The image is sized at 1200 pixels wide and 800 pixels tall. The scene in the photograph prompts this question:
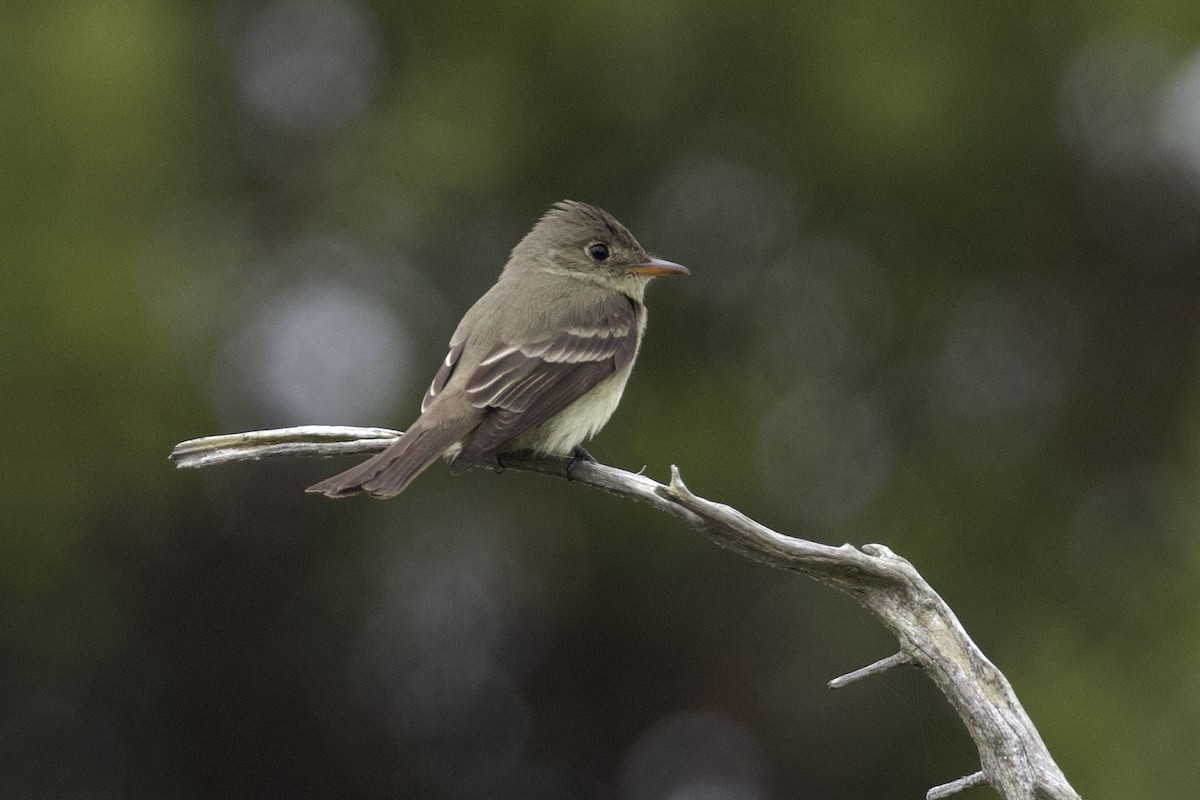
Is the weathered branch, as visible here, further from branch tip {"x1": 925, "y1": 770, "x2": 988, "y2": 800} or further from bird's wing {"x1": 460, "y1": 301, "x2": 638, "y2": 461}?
bird's wing {"x1": 460, "y1": 301, "x2": 638, "y2": 461}

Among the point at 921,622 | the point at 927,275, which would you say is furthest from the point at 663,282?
the point at 921,622

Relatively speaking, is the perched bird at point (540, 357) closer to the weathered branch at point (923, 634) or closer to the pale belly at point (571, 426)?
the pale belly at point (571, 426)

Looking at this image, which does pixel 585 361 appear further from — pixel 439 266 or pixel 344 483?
pixel 439 266

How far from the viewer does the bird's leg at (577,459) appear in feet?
14.1

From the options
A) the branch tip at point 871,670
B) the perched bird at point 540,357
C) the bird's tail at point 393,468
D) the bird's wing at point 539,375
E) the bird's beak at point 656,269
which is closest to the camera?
the branch tip at point 871,670

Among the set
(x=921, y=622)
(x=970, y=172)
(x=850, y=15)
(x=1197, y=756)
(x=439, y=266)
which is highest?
(x=850, y=15)

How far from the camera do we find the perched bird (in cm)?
423

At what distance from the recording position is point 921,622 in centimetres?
288

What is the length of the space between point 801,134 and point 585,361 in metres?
3.01

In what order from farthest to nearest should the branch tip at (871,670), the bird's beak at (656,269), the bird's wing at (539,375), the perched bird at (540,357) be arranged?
the bird's beak at (656,269) < the bird's wing at (539,375) < the perched bird at (540,357) < the branch tip at (871,670)

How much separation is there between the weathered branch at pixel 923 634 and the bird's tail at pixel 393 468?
2.59 ft

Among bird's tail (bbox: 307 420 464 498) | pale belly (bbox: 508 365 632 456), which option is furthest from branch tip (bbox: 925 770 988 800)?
pale belly (bbox: 508 365 632 456)

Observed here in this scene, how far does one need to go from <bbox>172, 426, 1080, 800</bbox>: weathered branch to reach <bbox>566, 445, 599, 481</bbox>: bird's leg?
0.94 m

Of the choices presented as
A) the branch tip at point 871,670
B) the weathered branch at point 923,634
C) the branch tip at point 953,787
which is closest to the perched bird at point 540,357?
the weathered branch at point 923,634
